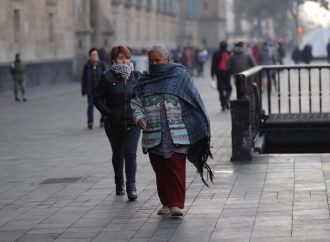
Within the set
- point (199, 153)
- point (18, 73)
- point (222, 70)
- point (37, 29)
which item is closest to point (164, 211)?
point (199, 153)

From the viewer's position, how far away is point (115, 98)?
12.1 m

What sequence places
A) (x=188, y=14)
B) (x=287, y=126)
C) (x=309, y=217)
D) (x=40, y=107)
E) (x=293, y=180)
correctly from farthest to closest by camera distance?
(x=188, y=14) → (x=40, y=107) → (x=287, y=126) → (x=293, y=180) → (x=309, y=217)

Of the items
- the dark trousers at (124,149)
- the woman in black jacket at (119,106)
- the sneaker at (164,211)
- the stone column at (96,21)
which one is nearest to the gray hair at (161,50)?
the sneaker at (164,211)

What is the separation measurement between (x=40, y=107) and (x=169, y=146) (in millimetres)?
20092

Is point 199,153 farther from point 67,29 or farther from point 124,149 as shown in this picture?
point 67,29

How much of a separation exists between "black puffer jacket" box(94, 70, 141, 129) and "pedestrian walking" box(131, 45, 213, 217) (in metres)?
1.40

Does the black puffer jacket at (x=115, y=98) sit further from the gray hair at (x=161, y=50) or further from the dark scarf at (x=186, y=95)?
the gray hair at (x=161, y=50)

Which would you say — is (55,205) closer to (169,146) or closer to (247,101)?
(169,146)

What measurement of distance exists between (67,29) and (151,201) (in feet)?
122

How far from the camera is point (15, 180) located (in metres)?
13.8

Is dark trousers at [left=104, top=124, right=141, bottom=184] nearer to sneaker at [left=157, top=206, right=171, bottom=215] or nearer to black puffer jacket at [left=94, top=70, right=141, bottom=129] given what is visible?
black puffer jacket at [left=94, top=70, right=141, bottom=129]

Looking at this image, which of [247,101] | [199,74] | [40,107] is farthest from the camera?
[199,74]

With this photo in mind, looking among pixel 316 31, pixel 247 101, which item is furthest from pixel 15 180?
pixel 316 31

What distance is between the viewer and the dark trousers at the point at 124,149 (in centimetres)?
1173
